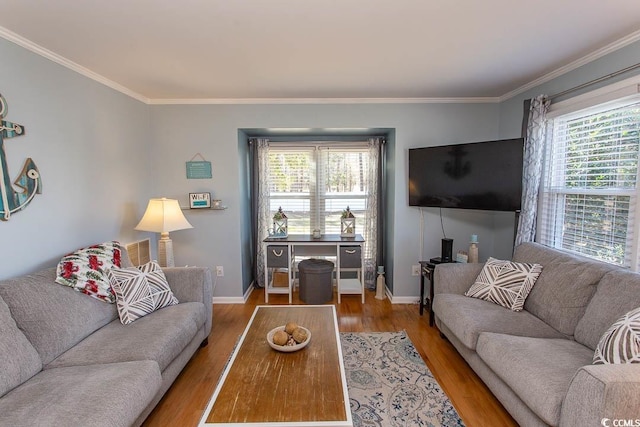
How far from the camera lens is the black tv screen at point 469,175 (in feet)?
8.70

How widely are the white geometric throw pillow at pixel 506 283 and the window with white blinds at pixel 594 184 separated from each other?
1.61ft

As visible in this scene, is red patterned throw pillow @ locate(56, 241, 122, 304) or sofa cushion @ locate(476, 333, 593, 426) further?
red patterned throw pillow @ locate(56, 241, 122, 304)

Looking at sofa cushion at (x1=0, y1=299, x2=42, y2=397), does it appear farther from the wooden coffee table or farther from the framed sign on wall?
the framed sign on wall

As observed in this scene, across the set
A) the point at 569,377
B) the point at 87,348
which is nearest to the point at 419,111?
the point at 569,377

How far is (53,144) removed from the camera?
87.4 inches

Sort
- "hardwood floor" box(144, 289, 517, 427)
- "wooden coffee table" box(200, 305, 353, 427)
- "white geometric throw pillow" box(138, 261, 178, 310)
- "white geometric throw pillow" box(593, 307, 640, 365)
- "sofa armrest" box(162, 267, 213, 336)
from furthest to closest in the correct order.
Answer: "sofa armrest" box(162, 267, 213, 336) → "white geometric throw pillow" box(138, 261, 178, 310) → "hardwood floor" box(144, 289, 517, 427) → "white geometric throw pillow" box(593, 307, 640, 365) → "wooden coffee table" box(200, 305, 353, 427)

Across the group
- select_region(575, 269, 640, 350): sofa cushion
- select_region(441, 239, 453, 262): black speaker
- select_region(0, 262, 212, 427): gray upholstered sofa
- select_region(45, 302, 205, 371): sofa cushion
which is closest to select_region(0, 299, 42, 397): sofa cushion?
select_region(0, 262, 212, 427): gray upholstered sofa

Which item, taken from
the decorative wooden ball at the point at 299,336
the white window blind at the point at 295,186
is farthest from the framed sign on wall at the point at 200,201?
the decorative wooden ball at the point at 299,336

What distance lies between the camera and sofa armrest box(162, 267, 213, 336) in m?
2.52

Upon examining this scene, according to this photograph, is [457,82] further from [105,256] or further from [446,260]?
[105,256]

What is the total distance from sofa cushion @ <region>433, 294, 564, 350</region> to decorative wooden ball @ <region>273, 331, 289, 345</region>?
126cm

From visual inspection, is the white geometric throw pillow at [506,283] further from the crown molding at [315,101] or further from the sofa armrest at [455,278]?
Answer: the crown molding at [315,101]

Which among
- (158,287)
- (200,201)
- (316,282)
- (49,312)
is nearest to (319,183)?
(316,282)

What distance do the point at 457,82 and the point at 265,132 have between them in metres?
2.18
